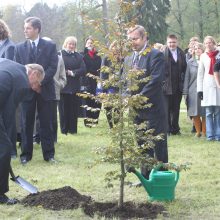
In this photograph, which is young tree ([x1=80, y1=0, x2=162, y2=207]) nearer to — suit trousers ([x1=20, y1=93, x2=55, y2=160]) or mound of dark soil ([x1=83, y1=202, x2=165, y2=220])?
mound of dark soil ([x1=83, y1=202, x2=165, y2=220])

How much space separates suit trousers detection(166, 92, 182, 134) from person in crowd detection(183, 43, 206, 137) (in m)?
0.26

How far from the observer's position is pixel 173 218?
5.40 meters

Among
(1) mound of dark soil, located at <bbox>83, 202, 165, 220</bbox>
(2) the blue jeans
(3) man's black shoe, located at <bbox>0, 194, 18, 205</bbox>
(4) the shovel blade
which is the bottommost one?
(1) mound of dark soil, located at <bbox>83, 202, 165, 220</bbox>

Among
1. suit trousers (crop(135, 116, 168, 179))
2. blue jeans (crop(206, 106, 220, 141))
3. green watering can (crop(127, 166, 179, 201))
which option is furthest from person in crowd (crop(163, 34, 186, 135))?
green watering can (crop(127, 166, 179, 201))

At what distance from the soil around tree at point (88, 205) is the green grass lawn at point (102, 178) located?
0.38 feet

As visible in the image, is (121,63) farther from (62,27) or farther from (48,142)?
(62,27)

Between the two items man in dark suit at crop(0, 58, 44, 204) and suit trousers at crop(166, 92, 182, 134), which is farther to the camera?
suit trousers at crop(166, 92, 182, 134)

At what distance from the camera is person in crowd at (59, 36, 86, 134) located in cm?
1159

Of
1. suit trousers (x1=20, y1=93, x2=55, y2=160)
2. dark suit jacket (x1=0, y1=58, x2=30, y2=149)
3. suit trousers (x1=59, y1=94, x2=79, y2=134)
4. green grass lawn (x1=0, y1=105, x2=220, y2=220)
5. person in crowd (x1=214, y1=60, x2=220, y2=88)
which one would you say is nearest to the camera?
green grass lawn (x1=0, y1=105, x2=220, y2=220)

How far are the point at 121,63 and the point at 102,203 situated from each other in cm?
158

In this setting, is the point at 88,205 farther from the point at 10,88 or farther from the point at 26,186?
the point at 10,88

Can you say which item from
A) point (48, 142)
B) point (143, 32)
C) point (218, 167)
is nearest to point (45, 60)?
point (48, 142)

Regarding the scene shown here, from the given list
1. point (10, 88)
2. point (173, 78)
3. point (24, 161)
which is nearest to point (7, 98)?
point (10, 88)

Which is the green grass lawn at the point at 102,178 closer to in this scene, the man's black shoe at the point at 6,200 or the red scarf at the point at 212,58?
the man's black shoe at the point at 6,200
